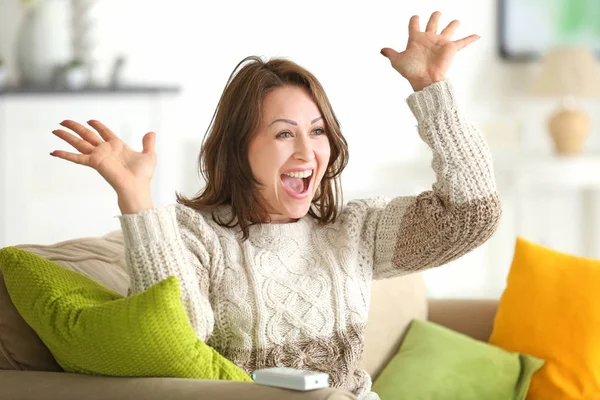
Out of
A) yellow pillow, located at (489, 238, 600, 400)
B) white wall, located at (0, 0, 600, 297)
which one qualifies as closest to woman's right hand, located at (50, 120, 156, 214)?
yellow pillow, located at (489, 238, 600, 400)

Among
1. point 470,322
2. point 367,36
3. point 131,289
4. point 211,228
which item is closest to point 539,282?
point 470,322

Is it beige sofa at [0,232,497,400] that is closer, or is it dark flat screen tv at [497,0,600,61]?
beige sofa at [0,232,497,400]

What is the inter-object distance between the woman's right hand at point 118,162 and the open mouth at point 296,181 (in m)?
0.28

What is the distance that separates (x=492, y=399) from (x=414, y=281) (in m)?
0.36

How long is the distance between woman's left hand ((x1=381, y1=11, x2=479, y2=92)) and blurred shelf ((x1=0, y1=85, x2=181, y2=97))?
2.21 m

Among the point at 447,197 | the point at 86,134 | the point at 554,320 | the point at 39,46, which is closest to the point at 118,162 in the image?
the point at 86,134

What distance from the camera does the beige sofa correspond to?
58.9 inches

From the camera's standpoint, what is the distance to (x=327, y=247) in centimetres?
190

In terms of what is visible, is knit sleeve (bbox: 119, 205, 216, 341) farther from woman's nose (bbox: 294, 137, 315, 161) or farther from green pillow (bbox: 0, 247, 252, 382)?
woman's nose (bbox: 294, 137, 315, 161)

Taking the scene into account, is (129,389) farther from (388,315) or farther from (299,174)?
(388,315)

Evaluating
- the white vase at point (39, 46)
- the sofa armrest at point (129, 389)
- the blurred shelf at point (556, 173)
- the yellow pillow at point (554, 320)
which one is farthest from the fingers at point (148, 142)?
the blurred shelf at point (556, 173)

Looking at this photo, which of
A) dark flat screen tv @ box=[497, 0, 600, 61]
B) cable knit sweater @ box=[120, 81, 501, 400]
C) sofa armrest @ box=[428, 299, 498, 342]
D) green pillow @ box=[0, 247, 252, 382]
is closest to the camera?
green pillow @ box=[0, 247, 252, 382]

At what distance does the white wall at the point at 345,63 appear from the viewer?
4504mm

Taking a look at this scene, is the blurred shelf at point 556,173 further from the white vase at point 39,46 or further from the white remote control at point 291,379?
the white remote control at point 291,379
